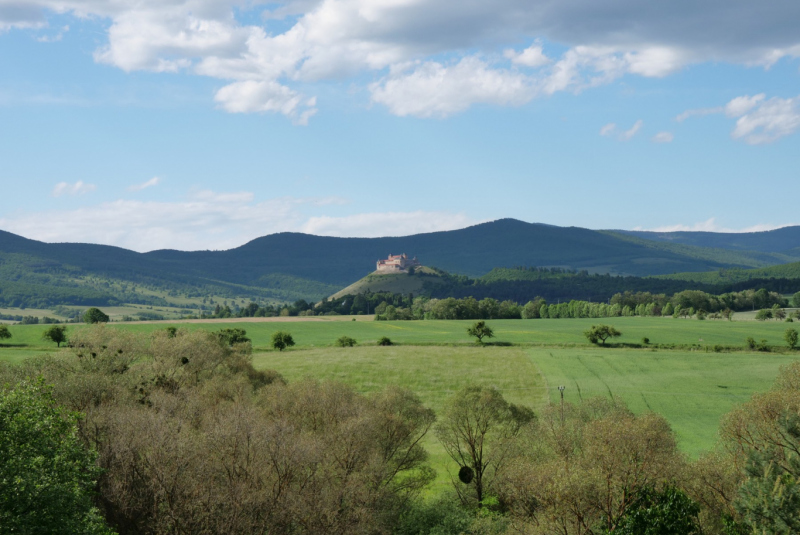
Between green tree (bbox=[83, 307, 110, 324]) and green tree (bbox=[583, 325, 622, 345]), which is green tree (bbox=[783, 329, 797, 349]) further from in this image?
green tree (bbox=[83, 307, 110, 324])

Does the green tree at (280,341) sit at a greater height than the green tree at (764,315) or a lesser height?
lesser

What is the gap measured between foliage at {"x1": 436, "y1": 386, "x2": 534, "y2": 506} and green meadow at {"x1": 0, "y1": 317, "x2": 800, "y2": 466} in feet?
36.5

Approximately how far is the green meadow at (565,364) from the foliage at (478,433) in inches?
438

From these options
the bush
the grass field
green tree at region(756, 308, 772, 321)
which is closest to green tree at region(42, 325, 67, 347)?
the grass field

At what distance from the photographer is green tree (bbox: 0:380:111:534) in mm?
26297

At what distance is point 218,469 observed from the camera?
1641 inches

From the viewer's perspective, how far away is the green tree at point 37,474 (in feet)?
86.3

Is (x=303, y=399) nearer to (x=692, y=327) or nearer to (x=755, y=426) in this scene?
(x=755, y=426)

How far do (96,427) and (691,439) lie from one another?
5444 centimetres

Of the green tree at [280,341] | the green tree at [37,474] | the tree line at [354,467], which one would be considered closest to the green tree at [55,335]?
the green tree at [280,341]

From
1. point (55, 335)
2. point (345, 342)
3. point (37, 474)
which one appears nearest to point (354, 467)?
point (37, 474)

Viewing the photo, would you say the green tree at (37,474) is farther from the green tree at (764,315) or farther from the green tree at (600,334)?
the green tree at (764,315)

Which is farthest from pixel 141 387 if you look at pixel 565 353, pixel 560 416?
pixel 565 353

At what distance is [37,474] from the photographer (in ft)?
88.5
